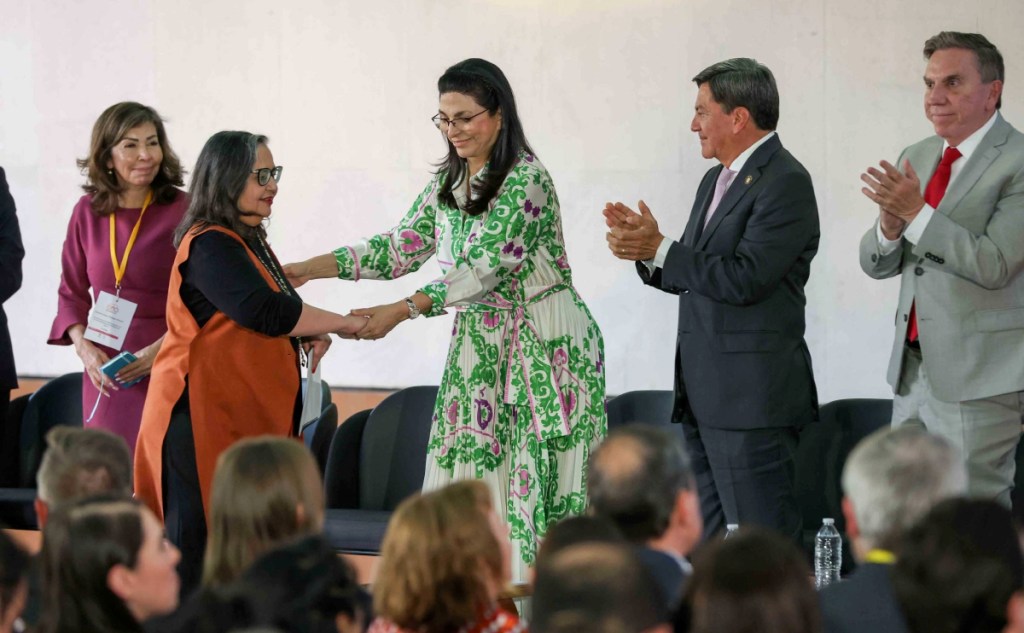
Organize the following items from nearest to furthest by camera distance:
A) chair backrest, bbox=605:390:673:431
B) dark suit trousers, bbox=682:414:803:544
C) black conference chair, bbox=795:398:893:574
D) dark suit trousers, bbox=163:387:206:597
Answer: dark suit trousers, bbox=163:387:206:597, dark suit trousers, bbox=682:414:803:544, black conference chair, bbox=795:398:893:574, chair backrest, bbox=605:390:673:431

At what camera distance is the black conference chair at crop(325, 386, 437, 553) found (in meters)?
5.28

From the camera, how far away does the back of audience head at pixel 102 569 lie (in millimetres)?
2297

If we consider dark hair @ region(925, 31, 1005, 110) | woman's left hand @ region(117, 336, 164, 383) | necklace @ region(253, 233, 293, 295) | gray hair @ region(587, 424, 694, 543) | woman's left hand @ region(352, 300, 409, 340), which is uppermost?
dark hair @ region(925, 31, 1005, 110)

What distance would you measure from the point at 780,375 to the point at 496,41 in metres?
2.30

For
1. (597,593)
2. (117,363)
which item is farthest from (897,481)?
(117,363)

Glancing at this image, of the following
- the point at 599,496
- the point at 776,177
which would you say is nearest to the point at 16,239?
the point at 776,177

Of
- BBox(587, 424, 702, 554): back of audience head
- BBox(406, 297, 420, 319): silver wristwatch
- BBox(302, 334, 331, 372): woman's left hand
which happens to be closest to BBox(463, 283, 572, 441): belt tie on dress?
BBox(406, 297, 420, 319): silver wristwatch

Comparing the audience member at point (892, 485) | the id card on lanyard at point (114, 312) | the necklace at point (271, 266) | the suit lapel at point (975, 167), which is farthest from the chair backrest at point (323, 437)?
the audience member at point (892, 485)

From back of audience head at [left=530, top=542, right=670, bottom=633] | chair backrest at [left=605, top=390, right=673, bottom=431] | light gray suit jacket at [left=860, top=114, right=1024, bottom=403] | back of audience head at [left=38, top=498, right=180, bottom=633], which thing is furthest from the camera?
chair backrest at [left=605, top=390, right=673, bottom=431]

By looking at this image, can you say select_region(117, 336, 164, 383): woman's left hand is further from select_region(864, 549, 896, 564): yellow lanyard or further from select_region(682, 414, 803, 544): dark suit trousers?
select_region(864, 549, 896, 564): yellow lanyard

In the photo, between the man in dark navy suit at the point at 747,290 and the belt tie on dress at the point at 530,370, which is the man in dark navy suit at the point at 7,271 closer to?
the belt tie on dress at the point at 530,370

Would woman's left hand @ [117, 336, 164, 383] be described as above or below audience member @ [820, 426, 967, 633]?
above

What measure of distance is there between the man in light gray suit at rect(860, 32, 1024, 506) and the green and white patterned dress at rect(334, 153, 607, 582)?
963 millimetres

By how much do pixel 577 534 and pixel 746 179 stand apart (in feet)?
7.00
